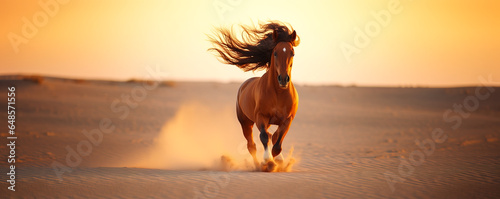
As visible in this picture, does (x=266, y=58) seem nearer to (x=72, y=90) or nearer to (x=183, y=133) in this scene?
(x=183, y=133)

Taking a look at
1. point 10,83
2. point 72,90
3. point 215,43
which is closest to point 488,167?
point 215,43

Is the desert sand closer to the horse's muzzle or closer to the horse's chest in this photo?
the horse's chest

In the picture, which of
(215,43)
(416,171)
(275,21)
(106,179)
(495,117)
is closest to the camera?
(106,179)

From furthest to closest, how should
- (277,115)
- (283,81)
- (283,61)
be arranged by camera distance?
(277,115) → (283,61) → (283,81)

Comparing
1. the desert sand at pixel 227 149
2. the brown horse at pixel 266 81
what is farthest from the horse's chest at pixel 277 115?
the desert sand at pixel 227 149

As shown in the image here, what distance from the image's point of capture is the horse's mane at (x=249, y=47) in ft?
29.8

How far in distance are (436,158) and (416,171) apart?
2565 mm

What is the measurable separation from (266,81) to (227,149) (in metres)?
5.34

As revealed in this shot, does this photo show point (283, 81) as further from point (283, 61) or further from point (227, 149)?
point (227, 149)

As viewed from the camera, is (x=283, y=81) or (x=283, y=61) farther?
(x=283, y=61)

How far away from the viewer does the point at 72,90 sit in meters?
31.7

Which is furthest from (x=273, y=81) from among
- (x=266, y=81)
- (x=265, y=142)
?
(x=265, y=142)

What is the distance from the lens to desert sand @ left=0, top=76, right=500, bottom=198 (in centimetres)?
662

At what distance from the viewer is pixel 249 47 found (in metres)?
9.44
